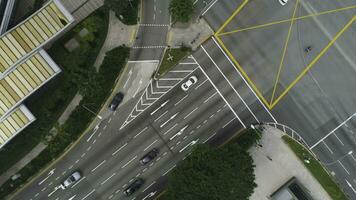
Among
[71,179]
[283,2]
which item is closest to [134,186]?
[71,179]

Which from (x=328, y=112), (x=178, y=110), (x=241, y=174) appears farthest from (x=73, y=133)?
(x=328, y=112)

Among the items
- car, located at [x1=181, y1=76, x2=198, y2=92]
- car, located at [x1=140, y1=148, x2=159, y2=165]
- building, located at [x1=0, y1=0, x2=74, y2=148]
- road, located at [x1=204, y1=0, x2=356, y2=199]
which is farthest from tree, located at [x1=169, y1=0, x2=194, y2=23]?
car, located at [x1=140, y1=148, x2=159, y2=165]

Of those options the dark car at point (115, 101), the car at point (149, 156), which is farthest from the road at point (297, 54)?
the car at point (149, 156)

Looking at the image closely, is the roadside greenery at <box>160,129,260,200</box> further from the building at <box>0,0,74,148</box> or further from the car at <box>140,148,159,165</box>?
the building at <box>0,0,74,148</box>

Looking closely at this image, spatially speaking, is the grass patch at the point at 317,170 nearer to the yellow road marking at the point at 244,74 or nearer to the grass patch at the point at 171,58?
the yellow road marking at the point at 244,74

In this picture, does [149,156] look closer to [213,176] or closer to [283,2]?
[213,176]

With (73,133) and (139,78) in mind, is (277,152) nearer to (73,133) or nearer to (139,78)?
(139,78)
